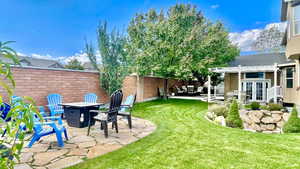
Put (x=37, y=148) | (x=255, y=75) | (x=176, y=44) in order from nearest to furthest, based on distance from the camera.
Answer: (x=37, y=148) → (x=176, y=44) → (x=255, y=75)

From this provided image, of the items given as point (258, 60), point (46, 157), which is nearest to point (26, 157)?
point (46, 157)

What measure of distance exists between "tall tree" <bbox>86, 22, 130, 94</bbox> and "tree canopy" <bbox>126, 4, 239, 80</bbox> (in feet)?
8.13

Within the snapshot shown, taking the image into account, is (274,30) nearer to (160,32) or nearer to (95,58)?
(160,32)

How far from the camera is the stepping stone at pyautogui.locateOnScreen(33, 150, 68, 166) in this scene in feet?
9.48

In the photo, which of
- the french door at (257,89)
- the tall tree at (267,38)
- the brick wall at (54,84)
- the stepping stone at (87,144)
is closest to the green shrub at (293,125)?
the stepping stone at (87,144)

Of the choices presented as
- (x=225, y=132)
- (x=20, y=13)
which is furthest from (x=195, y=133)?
(x=20, y=13)

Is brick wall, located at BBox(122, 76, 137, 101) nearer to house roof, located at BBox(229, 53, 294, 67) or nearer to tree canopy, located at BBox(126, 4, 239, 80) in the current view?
tree canopy, located at BBox(126, 4, 239, 80)

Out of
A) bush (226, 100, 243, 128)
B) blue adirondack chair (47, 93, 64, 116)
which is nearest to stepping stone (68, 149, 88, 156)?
blue adirondack chair (47, 93, 64, 116)

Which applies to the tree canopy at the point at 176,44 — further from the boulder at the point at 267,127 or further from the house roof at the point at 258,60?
the boulder at the point at 267,127

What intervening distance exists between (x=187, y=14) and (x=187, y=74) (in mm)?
4840

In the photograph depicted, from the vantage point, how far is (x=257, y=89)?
1331 centimetres

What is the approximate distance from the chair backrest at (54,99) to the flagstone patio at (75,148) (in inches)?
79.4

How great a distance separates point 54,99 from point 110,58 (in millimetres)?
3403

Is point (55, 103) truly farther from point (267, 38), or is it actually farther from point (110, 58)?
point (267, 38)
